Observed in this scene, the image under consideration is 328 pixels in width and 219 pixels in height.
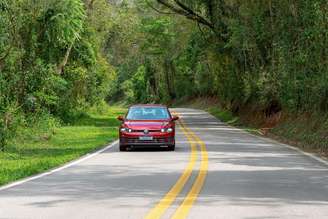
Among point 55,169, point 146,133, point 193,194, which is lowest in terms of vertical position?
point 55,169

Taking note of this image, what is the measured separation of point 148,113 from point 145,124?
4.82 ft

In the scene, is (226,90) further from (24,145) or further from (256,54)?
(24,145)

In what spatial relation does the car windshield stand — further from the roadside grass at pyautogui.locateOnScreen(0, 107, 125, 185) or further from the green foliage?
the green foliage

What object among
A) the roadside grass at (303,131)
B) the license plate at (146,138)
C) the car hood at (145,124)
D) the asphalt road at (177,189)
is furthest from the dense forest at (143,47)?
the asphalt road at (177,189)

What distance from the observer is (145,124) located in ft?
73.8

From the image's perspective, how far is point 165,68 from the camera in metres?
108

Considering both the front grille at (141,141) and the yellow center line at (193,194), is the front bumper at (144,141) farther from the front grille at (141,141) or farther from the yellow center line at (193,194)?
the yellow center line at (193,194)

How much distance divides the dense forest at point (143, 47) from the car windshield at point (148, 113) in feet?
13.9

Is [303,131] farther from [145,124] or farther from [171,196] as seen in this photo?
[171,196]

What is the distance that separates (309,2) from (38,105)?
12.1 meters

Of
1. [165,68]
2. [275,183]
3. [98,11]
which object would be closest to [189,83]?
[165,68]

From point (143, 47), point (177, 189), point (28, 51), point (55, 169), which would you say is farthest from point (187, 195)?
point (143, 47)

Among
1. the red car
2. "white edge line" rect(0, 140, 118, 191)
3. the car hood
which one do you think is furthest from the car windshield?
"white edge line" rect(0, 140, 118, 191)

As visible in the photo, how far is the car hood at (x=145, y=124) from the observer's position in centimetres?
2234
